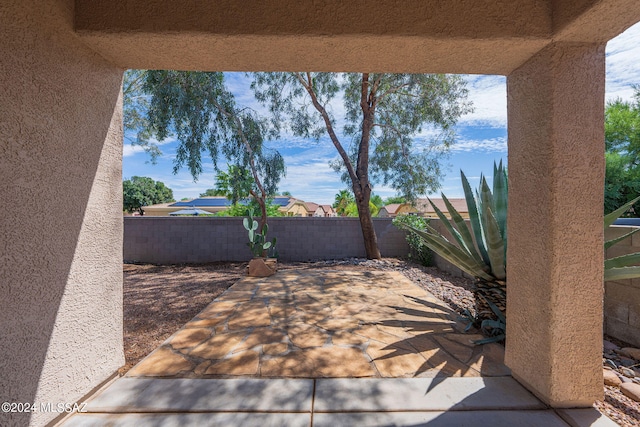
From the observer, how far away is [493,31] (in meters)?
1.78

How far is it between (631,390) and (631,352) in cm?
72

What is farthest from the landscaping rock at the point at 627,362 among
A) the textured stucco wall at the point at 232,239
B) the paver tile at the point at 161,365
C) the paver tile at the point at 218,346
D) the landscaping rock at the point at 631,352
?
the textured stucco wall at the point at 232,239

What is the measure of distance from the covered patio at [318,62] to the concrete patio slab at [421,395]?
0.20 metres

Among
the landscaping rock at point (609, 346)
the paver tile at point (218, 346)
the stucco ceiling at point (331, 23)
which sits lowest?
the landscaping rock at point (609, 346)

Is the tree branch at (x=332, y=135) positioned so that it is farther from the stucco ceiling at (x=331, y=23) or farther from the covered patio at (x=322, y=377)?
the stucco ceiling at (x=331, y=23)

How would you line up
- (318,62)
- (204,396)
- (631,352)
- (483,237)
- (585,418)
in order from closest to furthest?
1. (585,418)
2. (204,396)
3. (318,62)
4. (631,352)
5. (483,237)

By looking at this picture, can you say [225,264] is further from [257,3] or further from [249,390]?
[257,3]

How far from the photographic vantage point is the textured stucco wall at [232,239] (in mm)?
8414

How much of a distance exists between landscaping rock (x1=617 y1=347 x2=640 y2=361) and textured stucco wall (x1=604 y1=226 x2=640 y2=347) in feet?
0.50

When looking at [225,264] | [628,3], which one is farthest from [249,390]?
[225,264]

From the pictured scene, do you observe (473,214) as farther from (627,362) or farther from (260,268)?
(260,268)

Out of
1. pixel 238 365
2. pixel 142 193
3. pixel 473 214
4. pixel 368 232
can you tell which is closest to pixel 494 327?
pixel 473 214

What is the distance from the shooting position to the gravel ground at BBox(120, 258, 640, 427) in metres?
2.11

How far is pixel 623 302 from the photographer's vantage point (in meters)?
2.78
